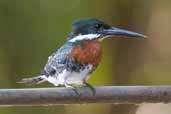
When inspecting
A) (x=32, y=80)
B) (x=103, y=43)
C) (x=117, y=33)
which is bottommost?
(x=103, y=43)

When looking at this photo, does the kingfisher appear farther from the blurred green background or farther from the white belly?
the blurred green background

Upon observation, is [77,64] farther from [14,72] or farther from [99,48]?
[14,72]

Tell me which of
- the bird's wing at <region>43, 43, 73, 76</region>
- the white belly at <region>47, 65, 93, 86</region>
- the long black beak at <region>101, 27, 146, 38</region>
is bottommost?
the white belly at <region>47, 65, 93, 86</region>

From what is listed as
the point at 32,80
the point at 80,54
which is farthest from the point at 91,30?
the point at 32,80

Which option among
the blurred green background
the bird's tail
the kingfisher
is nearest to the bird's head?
the kingfisher

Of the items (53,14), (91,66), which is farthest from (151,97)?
(53,14)

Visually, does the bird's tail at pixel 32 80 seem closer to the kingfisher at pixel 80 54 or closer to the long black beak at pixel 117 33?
the kingfisher at pixel 80 54

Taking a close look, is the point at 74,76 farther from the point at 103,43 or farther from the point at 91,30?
the point at 103,43
